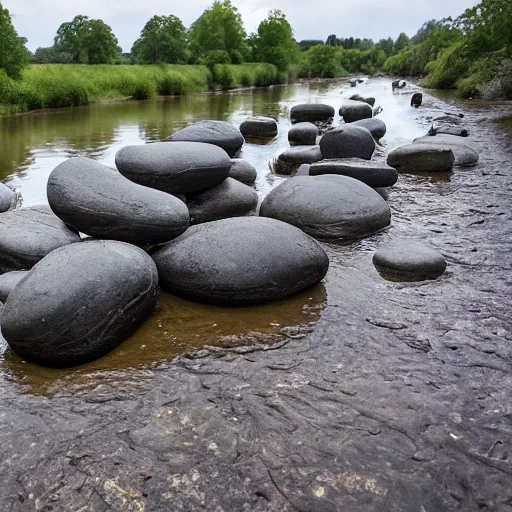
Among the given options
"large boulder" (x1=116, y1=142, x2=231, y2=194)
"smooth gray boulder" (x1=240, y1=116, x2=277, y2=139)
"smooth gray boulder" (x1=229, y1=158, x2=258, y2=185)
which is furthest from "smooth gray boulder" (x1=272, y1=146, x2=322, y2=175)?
"smooth gray boulder" (x1=240, y1=116, x2=277, y2=139)

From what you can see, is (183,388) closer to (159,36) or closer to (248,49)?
(159,36)

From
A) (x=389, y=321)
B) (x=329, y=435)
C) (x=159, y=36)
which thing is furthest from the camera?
(x=159, y=36)

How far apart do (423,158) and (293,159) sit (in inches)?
76.8

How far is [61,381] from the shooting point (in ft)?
A: 8.25

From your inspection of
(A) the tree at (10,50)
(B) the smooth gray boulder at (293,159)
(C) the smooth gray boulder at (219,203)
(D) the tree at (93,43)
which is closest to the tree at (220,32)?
(D) the tree at (93,43)

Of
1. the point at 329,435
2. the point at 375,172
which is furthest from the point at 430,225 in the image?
the point at 329,435

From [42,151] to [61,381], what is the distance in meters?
8.05

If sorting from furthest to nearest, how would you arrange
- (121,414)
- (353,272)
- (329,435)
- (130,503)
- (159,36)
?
1. (159,36)
2. (353,272)
3. (121,414)
4. (329,435)
5. (130,503)

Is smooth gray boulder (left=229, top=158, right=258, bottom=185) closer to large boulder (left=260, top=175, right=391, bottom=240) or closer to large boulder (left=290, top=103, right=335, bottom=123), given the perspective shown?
large boulder (left=260, top=175, right=391, bottom=240)

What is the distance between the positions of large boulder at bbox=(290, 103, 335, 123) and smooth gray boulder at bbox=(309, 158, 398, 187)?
8.53m

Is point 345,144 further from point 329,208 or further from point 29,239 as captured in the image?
point 29,239

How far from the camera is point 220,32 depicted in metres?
52.2

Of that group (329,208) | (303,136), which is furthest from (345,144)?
(329,208)

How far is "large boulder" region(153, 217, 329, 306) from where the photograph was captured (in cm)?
328
